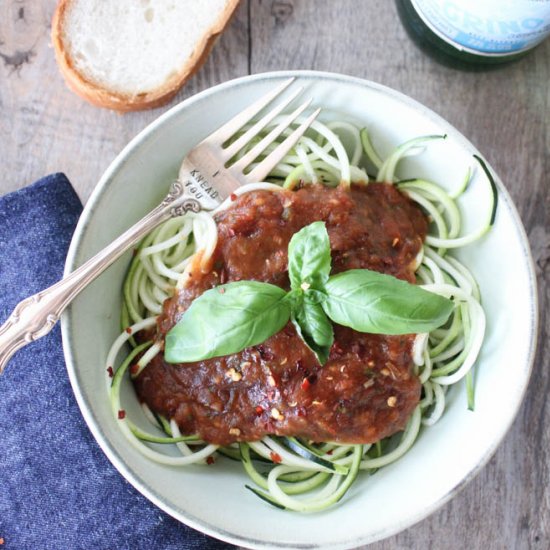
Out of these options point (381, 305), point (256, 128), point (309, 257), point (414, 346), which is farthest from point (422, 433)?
point (256, 128)

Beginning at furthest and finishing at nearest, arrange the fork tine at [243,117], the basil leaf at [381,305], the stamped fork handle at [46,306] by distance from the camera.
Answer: the fork tine at [243,117] → the stamped fork handle at [46,306] → the basil leaf at [381,305]

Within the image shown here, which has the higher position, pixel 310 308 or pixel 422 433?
pixel 310 308

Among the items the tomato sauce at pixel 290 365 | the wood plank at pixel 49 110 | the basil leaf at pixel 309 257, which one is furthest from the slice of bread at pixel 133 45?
the basil leaf at pixel 309 257

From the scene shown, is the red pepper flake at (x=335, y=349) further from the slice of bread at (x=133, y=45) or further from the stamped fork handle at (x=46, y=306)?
the slice of bread at (x=133, y=45)

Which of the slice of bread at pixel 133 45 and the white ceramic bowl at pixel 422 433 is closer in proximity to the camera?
the white ceramic bowl at pixel 422 433

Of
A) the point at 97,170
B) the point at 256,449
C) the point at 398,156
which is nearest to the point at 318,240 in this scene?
the point at 398,156

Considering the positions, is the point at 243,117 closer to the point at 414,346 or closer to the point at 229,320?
the point at 229,320

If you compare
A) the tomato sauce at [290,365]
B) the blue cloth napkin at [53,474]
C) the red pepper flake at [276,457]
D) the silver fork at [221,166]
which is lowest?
the blue cloth napkin at [53,474]
